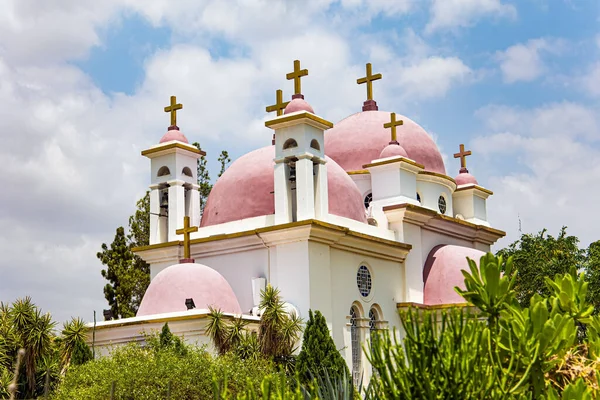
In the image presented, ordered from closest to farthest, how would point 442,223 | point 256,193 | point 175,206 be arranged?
1. point 256,193
2. point 175,206
3. point 442,223

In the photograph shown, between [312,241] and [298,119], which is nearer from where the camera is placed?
[312,241]

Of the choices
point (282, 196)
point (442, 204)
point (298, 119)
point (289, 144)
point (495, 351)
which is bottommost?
point (495, 351)

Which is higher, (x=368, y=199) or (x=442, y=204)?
(x=442, y=204)

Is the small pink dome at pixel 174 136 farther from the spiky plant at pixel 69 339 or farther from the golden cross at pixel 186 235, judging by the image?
the spiky plant at pixel 69 339

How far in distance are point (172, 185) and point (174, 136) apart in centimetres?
140

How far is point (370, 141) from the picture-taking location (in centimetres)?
2697

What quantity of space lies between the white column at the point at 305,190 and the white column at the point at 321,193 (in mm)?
145

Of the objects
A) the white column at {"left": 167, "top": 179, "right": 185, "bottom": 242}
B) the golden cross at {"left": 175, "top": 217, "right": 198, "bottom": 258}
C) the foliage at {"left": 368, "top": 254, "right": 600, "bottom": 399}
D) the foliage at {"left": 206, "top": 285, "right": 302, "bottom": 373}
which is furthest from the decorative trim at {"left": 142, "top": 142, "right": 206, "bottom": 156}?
the foliage at {"left": 368, "top": 254, "right": 600, "bottom": 399}

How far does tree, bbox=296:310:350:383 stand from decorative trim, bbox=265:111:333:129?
4645 millimetres

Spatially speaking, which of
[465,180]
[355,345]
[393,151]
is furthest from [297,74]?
[465,180]

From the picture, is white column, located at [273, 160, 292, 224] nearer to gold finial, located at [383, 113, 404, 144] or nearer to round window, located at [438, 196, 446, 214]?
gold finial, located at [383, 113, 404, 144]

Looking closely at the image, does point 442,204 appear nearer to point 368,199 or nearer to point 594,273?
point 368,199

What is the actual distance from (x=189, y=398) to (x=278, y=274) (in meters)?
5.12

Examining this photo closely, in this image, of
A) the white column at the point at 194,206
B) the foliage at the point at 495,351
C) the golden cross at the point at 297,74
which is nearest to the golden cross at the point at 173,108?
the white column at the point at 194,206
